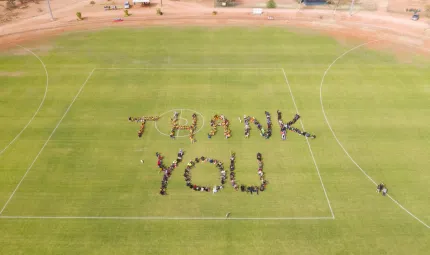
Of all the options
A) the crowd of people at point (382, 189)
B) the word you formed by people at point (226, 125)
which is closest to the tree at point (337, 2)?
the word you formed by people at point (226, 125)

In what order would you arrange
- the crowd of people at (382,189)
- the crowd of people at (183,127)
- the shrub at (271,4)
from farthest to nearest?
the shrub at (271,4) < the crowd of people at (183,127) < the crowd of people at (382,189)

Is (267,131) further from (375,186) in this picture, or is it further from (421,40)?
(421,40)

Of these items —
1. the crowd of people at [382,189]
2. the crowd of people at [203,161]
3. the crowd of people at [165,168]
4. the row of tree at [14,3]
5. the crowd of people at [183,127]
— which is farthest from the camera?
the row of tree at [14,3]

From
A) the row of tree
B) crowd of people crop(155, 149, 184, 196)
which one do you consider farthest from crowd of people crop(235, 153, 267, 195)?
the row of tree

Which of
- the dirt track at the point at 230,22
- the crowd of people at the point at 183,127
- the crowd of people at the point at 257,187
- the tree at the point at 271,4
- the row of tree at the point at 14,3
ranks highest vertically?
the tree at the point at 271,4

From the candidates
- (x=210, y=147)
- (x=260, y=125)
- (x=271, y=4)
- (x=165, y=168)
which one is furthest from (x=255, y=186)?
(x=271, y=4)

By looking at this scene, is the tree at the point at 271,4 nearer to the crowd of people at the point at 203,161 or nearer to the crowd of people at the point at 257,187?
the crowd of people at the point at 203,161
